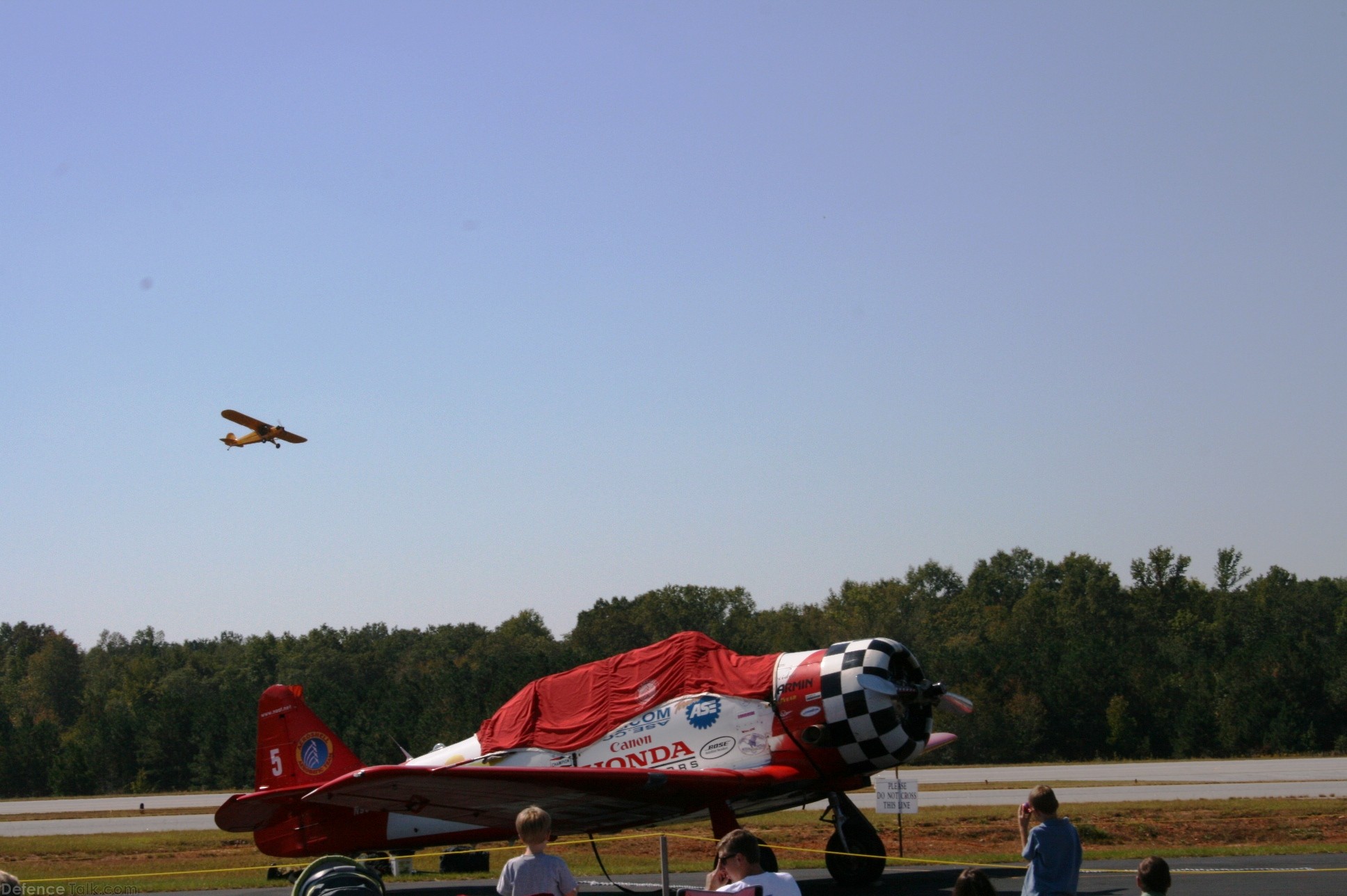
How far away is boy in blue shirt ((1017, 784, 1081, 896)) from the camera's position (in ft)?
22.0

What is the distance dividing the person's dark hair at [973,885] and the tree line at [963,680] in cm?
2323

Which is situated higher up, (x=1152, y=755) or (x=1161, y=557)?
(x=1161, y=557)

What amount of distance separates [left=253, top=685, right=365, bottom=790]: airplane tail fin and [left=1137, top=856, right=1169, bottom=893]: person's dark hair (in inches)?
467

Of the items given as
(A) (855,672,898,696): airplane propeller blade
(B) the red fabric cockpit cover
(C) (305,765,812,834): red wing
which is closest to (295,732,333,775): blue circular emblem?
(B) the red fabric cockpit cover

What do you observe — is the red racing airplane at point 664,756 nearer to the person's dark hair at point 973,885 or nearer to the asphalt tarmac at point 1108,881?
the asphalt tarmac at point 1108,881

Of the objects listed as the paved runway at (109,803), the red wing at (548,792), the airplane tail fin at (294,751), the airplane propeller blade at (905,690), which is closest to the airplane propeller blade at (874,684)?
the airplane propeller blade at (905,690)

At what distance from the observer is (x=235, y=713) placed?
54125mm

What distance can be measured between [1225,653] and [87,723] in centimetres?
5980

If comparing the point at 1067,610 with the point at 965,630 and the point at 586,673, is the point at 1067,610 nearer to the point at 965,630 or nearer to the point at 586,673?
the point at 965,630

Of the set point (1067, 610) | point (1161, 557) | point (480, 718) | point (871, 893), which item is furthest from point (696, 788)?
point (1161, 557)

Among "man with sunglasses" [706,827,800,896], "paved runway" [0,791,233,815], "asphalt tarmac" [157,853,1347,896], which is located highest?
"man with sunglasses" [706,827,800,896]

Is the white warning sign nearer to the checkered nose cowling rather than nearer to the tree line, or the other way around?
the checkered nose cowling

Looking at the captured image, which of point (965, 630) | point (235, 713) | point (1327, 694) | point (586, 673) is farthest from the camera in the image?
point (965, 630)

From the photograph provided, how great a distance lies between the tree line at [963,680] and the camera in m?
45.4
